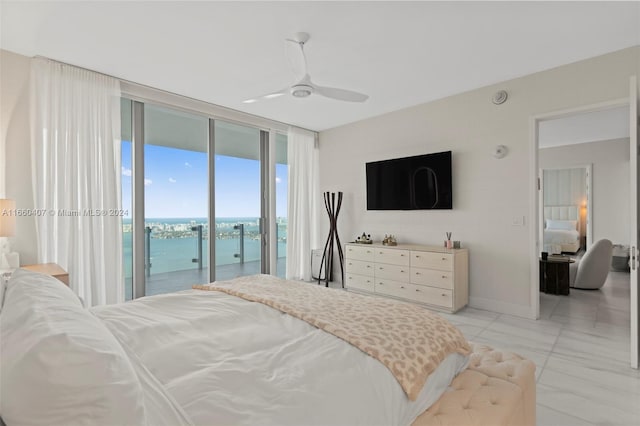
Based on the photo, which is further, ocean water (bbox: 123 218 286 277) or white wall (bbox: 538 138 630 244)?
white wall (bbox: 538 138 630 244)

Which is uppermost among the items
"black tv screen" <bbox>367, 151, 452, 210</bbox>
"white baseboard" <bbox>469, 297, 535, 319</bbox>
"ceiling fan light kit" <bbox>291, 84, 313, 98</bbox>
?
"ceiling fan light kit" <bbox>291, 84, 313, 98</bbox>

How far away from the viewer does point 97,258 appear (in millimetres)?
3299

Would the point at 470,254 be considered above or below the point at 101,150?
below

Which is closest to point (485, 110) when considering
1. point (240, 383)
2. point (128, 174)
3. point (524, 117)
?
point (524, 117)

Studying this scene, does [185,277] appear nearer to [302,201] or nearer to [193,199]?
[193,199]

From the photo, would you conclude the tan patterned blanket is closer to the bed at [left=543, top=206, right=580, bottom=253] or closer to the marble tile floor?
the marble tile floor

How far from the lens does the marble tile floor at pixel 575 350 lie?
6.40 ft

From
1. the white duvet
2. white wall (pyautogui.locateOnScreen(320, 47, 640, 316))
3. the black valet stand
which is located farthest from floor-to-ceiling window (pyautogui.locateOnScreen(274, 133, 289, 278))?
the white duvet

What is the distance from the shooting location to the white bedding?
750 cm

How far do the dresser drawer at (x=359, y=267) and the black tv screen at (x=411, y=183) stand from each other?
0.90 metres

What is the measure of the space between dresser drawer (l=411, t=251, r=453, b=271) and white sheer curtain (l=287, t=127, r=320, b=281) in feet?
6.91

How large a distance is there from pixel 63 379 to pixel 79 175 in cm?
322

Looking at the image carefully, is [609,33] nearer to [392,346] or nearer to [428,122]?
[428,122]

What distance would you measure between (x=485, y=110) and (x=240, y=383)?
4048 millimetres
